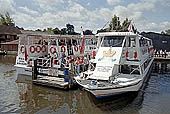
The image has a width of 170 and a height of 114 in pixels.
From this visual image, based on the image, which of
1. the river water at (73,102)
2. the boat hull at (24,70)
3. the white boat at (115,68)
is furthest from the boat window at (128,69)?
the boat hull at (24,70)

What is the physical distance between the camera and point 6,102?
1070 centimetres

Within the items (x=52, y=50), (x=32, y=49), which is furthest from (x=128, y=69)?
(x=32, y=49)

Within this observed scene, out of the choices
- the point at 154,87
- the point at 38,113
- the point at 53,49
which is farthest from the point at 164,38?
the point at 38,113

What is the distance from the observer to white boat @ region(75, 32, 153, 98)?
10.1m

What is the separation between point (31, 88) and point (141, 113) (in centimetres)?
866

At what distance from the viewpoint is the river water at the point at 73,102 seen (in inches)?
390

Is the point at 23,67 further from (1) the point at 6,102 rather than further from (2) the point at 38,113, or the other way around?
(2) the point at 38,113

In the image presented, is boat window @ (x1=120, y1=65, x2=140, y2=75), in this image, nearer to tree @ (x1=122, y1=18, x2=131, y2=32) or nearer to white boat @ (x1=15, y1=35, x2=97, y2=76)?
white boat @ (x1=15, y1=35, x2=97, y2=76)

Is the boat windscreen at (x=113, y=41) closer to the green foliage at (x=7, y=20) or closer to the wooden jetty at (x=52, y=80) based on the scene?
the wooden jetty at (x=52, y=80)

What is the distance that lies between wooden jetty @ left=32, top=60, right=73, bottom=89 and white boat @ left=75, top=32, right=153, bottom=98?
1.39 metres

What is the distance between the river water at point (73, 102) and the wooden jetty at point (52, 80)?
39 centimetres

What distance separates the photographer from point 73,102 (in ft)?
36.8

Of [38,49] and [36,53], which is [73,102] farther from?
[38,49]

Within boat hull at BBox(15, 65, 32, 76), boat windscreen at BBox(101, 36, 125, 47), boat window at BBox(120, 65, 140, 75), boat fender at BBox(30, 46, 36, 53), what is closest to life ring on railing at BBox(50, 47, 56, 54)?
boat fender at BBox(30, 46, 36, 53)
